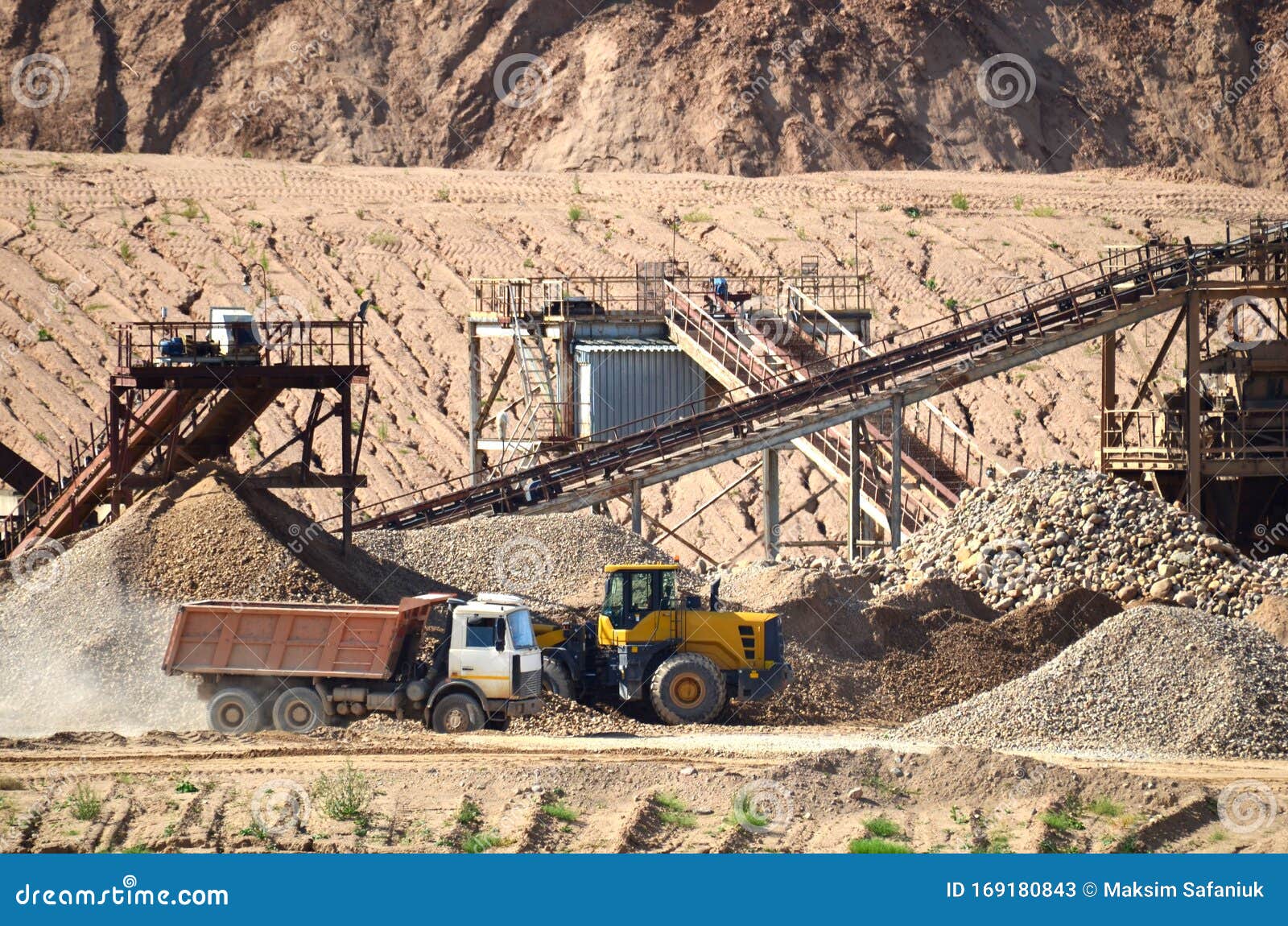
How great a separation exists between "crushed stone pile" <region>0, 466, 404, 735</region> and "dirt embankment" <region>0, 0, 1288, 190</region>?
3720 cm

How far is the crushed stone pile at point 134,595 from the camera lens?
2475cm

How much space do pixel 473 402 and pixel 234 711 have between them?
2200 cm

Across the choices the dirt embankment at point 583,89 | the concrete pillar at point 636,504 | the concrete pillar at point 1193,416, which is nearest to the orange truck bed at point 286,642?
the concrete pillar at point 636,504

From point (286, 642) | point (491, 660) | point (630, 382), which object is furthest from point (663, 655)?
point (630, 382)

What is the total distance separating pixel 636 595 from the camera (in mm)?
25188

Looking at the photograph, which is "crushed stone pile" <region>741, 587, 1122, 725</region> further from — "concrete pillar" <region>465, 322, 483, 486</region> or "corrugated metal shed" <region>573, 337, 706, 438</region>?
"concrete pillar" <region>465, 322, 483, 486</region>

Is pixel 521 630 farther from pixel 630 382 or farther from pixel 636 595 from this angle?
pixel 630 382

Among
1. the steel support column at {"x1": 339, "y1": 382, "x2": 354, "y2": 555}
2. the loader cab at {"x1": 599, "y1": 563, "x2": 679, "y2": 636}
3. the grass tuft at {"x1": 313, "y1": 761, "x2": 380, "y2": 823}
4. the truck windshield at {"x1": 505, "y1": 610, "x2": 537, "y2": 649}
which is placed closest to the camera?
the grass tuft at {"x1": 313, "y1": 761, "x2": 380, "y2": 823}

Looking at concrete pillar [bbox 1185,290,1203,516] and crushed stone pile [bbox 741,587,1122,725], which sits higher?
concrete pillar [bbox 1185,290,1203,516]

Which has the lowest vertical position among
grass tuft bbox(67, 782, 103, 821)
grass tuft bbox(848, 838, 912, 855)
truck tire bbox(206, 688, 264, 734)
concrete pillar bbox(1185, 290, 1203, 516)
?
grass tuft bbox(848, 838, 912, 855)

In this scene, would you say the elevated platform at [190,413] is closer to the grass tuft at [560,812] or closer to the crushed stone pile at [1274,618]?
the grass tuft at [560,812]

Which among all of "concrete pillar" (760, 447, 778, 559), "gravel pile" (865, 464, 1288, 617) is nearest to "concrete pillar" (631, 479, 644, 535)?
"concrete pillar" (760, 447, 778, 559)

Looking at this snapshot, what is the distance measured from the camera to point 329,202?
189ft

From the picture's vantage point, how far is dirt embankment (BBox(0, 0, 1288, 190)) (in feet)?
210
